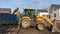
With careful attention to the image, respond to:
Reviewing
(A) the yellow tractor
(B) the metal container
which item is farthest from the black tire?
(B) the metal container

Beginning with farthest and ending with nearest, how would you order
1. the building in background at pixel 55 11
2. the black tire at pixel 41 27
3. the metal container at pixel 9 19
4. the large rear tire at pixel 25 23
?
1. the building in background at pixel 55 11
2. the metal container at pixel 9 19
3. the large rear tire at pixel 25 23
4. the black tire at pixel 41 27

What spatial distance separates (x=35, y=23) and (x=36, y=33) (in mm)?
3241

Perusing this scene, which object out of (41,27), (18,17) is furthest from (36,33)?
(18,17)

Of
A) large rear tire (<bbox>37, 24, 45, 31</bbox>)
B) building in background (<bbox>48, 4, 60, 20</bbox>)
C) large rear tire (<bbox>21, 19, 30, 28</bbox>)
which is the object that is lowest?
large rear tire (<bbox>37, 24, 45, 31</bbox>)

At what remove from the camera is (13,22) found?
22.8 m

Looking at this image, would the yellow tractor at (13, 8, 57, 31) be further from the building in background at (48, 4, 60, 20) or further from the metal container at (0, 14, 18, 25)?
the building in background at (48, 4, 60, 20)

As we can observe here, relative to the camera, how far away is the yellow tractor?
20.3 m

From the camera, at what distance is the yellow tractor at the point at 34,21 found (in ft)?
66.5

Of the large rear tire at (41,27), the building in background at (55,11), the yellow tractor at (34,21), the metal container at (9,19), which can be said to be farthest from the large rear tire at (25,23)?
the building in background at (55,11)

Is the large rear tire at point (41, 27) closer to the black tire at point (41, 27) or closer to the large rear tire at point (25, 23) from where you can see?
the black tire at point (41, 27)

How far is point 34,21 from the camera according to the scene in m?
21.1

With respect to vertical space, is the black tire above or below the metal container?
below

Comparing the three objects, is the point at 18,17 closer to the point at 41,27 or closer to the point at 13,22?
the point at 13,22

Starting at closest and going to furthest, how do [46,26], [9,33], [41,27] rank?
[9,33] → [41,27] → [46,26]
